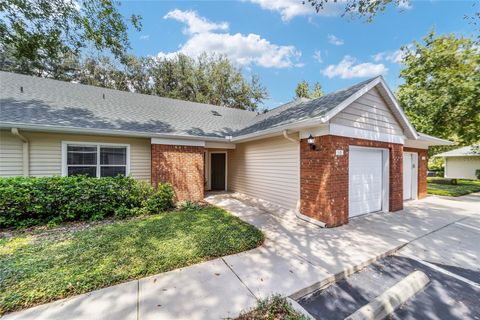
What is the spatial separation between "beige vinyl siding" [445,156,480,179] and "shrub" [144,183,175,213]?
29.2 m

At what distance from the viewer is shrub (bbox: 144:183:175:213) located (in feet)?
22.5

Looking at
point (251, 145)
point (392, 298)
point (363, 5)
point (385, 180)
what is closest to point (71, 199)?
point (251, 145)

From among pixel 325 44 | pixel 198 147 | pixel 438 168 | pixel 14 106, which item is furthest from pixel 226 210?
pixel 438 168

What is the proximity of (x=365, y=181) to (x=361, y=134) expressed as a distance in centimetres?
162

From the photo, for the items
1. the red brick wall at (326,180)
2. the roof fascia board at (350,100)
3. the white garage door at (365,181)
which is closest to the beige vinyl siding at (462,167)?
the white garage door at (365,181)

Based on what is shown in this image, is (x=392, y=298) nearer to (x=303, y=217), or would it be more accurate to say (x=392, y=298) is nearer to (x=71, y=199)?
(x=303, y=217)

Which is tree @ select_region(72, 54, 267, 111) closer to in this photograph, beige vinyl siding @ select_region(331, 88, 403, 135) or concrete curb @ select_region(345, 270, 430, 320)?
beige vinyl siding @ select_region(331, 88, 403, 135)

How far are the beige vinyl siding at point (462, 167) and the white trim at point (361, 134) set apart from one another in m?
21.9

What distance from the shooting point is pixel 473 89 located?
1070 cm

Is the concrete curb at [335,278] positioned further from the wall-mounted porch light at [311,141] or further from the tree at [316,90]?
the tree at [316,90]

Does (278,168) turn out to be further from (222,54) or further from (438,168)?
(438,168)

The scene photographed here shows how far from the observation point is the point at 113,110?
27.9 ft

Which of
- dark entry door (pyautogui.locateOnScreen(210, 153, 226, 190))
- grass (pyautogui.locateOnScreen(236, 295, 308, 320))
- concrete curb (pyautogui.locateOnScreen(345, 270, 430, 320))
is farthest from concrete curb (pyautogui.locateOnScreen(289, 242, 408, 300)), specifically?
dark entry door (pyautogui.locateOnScreen(210, 153, 226, 190))

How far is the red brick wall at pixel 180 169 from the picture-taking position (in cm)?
782
